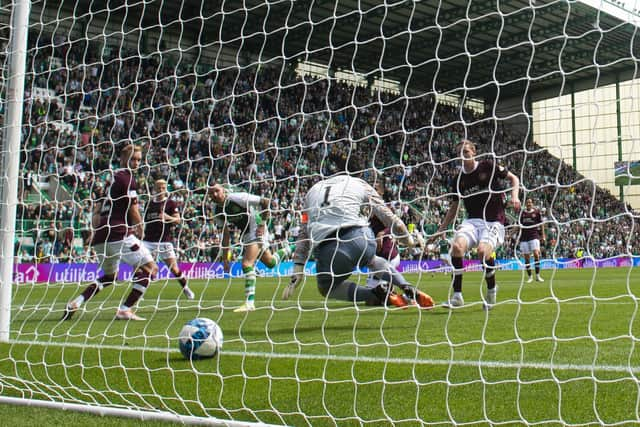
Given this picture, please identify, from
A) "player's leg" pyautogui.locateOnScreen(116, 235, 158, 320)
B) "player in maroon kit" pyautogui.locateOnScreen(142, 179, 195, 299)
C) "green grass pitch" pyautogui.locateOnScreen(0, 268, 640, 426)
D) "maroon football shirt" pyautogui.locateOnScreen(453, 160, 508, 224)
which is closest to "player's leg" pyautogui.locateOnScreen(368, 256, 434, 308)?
"green grass pitch" pyautogui.locateOnScreen(0, 268, 640, 426)

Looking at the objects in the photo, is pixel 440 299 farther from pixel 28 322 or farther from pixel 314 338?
pixel 28 322

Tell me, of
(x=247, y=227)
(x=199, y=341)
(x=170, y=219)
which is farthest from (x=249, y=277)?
(x=199, y=341)

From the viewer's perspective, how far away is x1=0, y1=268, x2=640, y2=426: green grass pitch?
3291mm

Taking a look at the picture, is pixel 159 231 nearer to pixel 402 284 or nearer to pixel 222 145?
pixel 222 145

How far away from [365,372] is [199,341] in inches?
51.8

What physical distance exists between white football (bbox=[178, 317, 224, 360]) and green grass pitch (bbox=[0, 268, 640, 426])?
0.27 ft

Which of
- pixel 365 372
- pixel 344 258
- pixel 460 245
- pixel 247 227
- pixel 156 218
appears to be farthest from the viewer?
pixel 156 218

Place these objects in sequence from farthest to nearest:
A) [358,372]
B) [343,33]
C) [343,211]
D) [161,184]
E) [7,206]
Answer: [343,33], [161,184], [7,206], [343,211], [358,372]

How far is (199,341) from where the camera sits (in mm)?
4879

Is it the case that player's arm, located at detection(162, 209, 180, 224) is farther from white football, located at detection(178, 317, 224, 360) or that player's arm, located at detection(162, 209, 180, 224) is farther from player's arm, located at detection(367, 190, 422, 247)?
player's arm, located at detection(367, 190, 422, 247)

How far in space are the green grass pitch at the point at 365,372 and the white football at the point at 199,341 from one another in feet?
0.27

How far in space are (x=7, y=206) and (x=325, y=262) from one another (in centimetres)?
292

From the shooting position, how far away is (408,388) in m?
3.74

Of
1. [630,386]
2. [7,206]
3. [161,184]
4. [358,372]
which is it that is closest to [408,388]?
[358,372]
